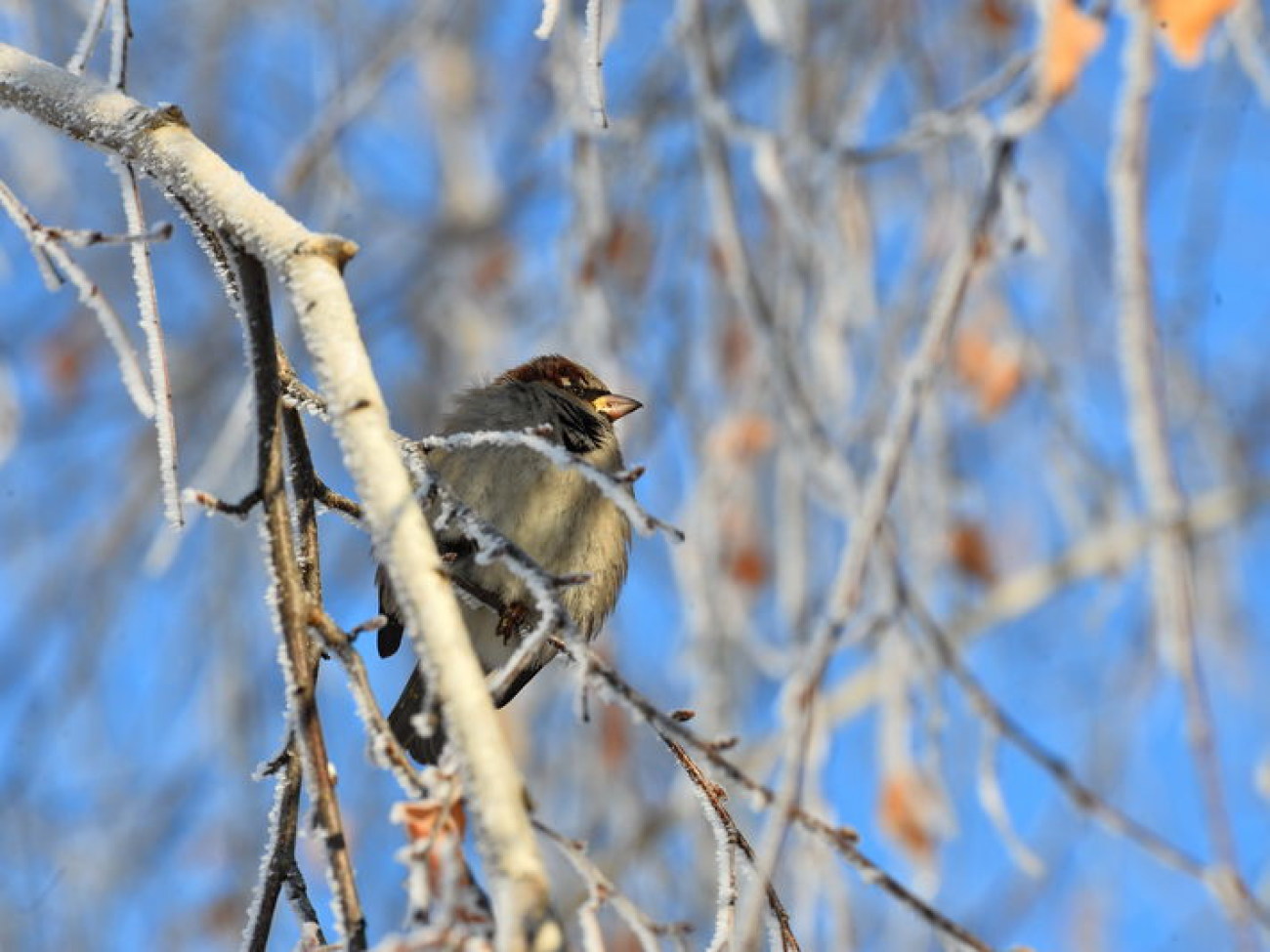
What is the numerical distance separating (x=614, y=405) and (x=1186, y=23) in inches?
65.1

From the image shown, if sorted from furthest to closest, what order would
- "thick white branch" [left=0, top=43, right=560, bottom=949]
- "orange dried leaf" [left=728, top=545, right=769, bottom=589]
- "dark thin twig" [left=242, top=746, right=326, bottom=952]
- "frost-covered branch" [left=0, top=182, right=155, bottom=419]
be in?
"orange dried leaf" [left=728, top=545, right=769, bottom=589] → "frost-covered branch" [left=0, top=182, right=155, bottom=419] → "dark thin twig" [left=242, top=746, right=326, bottom=952] → "thick white branch" [left=0, top=43, right=560, bottom=949]

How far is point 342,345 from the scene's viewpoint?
3.38 ft

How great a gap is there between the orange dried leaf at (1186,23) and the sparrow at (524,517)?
1.19 metres

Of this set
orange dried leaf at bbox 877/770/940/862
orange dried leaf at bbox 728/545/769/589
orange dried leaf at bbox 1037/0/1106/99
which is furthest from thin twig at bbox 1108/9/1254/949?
orange dried leaf at bbox 728/545/769/589

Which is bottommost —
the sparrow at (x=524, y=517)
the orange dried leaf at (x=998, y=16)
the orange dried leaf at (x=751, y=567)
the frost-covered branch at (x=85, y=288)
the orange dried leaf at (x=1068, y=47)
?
the frost-covered branch at (x=85, y=288)

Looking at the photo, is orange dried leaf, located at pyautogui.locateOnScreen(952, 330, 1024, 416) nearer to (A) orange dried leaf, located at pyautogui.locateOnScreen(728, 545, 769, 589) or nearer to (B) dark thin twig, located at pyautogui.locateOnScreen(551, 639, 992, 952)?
(A) orange dried leaf, located at pyautogui.locateOnScreen(728, 545, 769, 589)

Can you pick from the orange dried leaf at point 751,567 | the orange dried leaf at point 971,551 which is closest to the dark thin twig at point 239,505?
the orange dried leaf at point 971,551

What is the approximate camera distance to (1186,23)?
1.55 m

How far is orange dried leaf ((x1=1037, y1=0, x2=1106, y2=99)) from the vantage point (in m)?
1.45

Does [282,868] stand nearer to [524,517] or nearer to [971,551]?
[524,517]

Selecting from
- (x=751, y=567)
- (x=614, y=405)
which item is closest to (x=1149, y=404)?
(x=614, y=405)

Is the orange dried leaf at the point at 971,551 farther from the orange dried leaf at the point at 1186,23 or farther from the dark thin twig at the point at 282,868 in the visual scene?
the dark thin twig at the point at 282,868

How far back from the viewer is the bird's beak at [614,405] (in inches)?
121

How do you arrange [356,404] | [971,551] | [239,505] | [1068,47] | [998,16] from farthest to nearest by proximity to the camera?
[971,551]
[998,16]
[1068,47]
[239,505]
[356,404]
